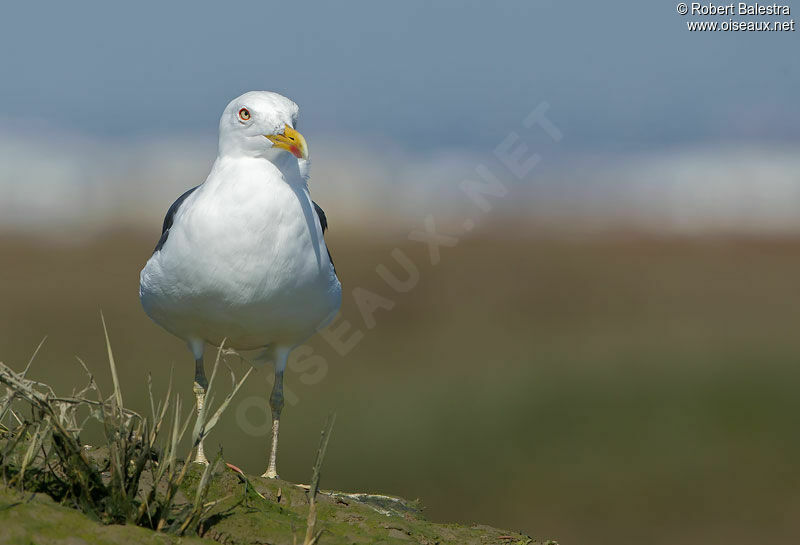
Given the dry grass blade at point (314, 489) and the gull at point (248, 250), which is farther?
the gull at point (248, 250)

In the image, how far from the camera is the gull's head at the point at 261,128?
7.61 metres

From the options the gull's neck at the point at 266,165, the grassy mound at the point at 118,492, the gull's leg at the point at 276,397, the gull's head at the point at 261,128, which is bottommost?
the grassy mound at the point at 118,492

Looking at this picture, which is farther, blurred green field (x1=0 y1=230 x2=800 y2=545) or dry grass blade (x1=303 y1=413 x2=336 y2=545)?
blurred green field (x1=0 y1=230 x2=800 y2=545)

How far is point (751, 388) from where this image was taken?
2227 cm

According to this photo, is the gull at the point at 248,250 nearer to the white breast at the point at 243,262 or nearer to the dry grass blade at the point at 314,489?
the white breast at the point at 243,262

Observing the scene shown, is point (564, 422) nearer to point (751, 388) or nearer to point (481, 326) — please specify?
point (751, 388)

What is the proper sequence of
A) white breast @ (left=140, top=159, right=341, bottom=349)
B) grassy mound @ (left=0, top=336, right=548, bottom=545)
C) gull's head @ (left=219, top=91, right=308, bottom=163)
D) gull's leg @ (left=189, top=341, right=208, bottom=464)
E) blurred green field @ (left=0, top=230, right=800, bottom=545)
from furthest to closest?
1. blurred green field @ (left=0, top=230, right=800, bottom=545)
2. gull's leg @ (left=189, top=341, right=208, bottom=464)
3. gull's head @ (left=219, top=91, right=308, bottom=163)
4. white breast @ (left=140, top=159, right=341, bottom=349)
5. grassy mound @ (left=0, top=336, right=548, bottom=545)

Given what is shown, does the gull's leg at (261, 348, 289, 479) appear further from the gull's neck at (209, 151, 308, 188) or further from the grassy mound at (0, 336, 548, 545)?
the grassy mound at (0, 336, 548, 545)

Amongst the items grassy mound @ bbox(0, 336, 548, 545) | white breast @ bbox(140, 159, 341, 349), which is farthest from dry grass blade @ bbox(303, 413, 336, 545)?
white breast @ bbox(140, 159, 341, 349)

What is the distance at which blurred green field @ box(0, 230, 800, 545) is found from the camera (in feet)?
55.7

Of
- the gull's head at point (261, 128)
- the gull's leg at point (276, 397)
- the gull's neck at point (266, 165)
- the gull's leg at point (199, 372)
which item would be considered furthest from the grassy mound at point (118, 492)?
the gull's head at point (261, 128)

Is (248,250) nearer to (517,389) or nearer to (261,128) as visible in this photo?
(261,128)

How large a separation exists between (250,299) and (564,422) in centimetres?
1374

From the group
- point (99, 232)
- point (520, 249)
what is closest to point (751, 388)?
point (520, 249)
